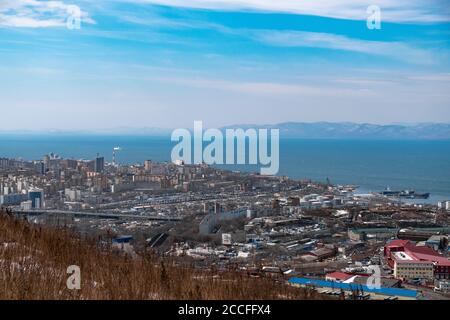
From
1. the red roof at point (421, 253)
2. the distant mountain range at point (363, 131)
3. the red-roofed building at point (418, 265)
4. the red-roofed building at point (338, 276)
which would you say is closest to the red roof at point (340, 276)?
the red-roofed building at point (338, 276)

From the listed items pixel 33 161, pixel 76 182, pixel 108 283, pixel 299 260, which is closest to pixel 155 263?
pixel 108 283

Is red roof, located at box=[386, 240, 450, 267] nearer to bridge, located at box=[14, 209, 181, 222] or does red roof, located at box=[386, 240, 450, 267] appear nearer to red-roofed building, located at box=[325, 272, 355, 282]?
red-roofed building, located at box=[325, 272, 355, 282]

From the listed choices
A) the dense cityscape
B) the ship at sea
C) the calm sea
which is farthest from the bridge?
the ship at sea

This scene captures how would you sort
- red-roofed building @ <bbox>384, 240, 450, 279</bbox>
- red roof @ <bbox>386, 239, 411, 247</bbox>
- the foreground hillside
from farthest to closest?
1. red roof @ <bbox>386, 239, 411, 247</bbox>
2. red-roofed building @ <bbox>384, 240, 450, 279</bbox>
3. the foreground hillside

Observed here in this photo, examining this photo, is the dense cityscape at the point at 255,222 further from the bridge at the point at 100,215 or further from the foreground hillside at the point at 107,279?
the foreground hillside at the point at 107,279

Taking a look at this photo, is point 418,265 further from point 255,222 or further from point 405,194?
point 405,194
